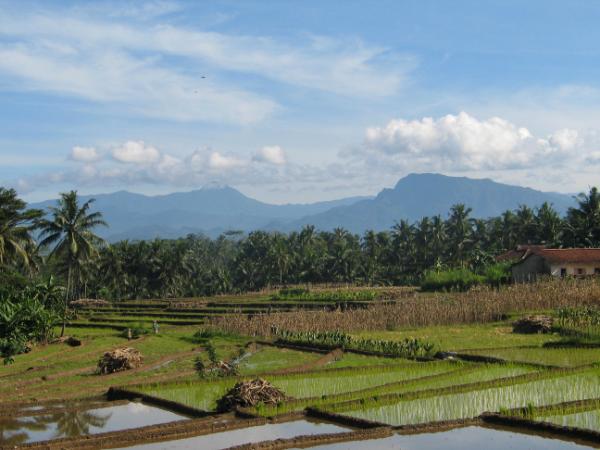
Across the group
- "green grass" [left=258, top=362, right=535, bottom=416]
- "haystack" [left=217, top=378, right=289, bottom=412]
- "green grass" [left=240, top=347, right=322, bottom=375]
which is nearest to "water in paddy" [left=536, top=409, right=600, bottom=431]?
"green grass" [left=258, top=362, right=535, bottom=416]

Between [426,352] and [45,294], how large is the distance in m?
18.3

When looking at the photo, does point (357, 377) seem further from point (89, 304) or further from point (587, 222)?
point (587, 222)

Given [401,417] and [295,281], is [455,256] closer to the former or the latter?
[295,281]

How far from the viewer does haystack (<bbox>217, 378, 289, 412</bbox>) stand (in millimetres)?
14273

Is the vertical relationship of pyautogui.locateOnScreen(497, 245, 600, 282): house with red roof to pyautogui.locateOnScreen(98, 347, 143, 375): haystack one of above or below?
above

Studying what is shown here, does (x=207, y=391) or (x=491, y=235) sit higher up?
(x=491, y=235)

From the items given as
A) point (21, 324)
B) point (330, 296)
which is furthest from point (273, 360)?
point (330, 296)

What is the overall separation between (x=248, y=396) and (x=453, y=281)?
3793 cm

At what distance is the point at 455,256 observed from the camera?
72.8m

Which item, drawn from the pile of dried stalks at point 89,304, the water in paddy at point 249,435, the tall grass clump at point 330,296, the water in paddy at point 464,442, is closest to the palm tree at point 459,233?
the tall grass clump at point 330,296

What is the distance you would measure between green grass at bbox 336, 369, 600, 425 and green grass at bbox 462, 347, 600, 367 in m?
2.66

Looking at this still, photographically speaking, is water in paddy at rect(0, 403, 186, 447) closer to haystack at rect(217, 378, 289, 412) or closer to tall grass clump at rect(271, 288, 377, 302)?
haystack at rect(217, 378, 289, 412)

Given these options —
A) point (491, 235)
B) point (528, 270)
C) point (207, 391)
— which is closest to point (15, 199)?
point (207, 391)

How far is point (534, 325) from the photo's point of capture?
26891mm
